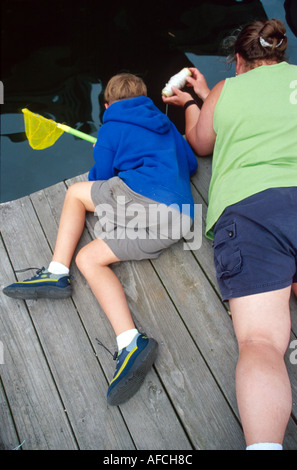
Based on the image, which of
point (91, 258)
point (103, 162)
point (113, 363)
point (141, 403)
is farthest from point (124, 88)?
point (141, 403)

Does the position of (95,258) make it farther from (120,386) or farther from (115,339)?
(120,386)

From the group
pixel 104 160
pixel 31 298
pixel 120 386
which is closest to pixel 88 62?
pixel 104 160

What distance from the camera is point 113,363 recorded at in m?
1.67

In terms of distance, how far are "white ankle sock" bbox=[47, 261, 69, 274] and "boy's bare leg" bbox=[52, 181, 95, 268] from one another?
0.02m

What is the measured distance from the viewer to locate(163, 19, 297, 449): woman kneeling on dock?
1.29 metres

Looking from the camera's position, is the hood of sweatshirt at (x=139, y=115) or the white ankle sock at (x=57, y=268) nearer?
the hood of sweatshirt at (x=139, y=115)

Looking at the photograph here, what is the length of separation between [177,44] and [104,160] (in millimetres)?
1700

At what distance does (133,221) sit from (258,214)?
21.5 inches

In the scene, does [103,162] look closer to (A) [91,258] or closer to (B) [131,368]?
(A) [91,258]

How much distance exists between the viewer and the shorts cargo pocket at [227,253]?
1459mm

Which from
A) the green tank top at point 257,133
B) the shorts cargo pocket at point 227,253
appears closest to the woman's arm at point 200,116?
the green tank top at point 257,133

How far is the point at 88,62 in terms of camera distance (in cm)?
301

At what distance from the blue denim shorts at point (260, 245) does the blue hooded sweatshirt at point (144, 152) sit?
11.9 inches

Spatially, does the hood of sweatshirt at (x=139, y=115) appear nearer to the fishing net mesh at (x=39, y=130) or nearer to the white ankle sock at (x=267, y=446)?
the fishing net mesh at (x=39, y=130)
